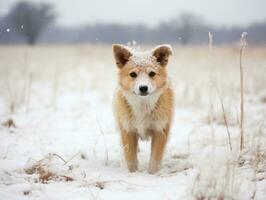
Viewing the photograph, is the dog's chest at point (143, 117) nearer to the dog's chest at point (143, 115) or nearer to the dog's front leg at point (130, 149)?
the dog's chest at point (143, 115)

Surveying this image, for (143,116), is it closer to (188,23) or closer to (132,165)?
(132,165)

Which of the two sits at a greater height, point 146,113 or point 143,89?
point 143,89

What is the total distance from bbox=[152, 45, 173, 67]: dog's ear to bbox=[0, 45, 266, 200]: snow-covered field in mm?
558

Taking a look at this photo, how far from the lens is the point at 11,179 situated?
3795 millimetres

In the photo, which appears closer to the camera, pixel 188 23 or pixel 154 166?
pixel 154 166

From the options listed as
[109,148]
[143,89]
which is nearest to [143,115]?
[143,89]

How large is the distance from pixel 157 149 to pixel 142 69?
1.02 meters

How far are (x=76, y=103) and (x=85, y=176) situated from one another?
6.15m

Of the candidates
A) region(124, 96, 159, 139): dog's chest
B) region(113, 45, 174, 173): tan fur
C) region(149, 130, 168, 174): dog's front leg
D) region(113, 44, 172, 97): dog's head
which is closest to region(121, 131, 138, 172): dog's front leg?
region(113, 45, 174, 173): tan fur

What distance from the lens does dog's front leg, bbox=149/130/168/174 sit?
479 centimetres

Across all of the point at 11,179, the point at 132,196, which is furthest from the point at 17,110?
the point at 132,196

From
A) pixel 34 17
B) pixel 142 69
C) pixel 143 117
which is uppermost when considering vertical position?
pixel 34 17

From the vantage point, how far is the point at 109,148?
6027mm

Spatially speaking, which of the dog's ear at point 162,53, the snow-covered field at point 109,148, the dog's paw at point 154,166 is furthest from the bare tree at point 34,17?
the dog's paw at point 154,166
